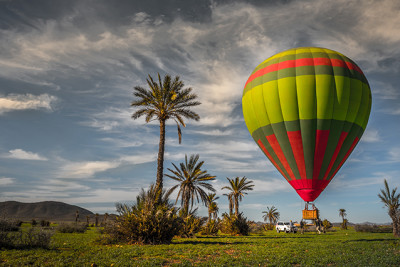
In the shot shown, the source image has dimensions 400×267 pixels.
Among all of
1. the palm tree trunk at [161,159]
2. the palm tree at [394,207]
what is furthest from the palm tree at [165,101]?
the palm tree at [394,207]

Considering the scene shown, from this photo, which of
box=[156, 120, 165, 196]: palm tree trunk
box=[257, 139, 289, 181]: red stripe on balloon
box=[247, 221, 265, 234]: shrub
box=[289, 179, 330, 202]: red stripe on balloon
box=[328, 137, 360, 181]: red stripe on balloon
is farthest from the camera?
box=[247, 221, 265, 234]: shrub

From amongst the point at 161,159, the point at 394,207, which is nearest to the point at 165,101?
the point at 161,159

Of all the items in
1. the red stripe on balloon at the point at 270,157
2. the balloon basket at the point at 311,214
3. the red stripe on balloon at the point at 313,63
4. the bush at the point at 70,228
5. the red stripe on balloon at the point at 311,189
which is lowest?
the bush at the point at 70,228

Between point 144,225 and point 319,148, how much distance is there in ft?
44.0

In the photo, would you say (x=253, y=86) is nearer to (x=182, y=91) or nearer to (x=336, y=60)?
(x=336, y=60)

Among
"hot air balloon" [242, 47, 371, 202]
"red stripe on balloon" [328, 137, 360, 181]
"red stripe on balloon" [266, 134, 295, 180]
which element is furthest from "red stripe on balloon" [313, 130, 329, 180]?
"red stripe on balloon" [266, 134, 295, 180]

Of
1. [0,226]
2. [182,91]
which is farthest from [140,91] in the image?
[0,226]

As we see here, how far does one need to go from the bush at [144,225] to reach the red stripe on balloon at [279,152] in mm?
9639

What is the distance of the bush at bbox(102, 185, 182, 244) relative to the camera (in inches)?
652

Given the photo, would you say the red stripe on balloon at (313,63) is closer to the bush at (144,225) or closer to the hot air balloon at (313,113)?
the hot air balloon at (313,113)

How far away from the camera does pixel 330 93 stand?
20.7 m

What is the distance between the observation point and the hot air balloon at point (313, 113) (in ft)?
67.9

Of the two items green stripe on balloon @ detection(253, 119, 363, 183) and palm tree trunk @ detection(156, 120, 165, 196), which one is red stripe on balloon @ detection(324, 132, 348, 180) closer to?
green stripe on balloon @ detection(253, 119, 363, 183)

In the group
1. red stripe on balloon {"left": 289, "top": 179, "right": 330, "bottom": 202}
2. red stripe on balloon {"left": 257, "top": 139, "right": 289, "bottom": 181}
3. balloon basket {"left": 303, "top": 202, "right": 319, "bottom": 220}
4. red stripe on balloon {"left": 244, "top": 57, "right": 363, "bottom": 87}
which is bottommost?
balloon basket {"left": 303, "top": 202, "right": 319, "bottom": 220}
